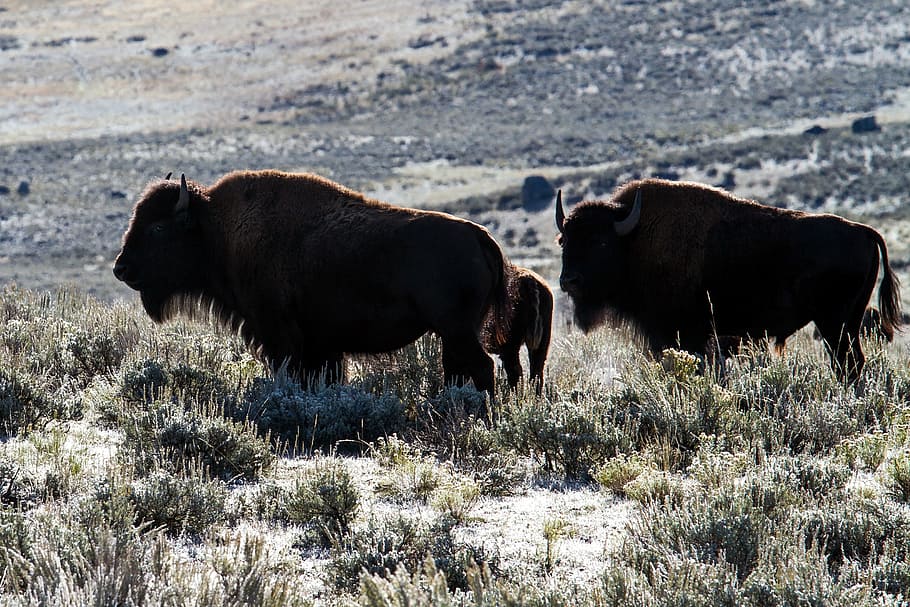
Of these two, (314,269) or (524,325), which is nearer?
(314,269)

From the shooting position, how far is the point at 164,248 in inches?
308

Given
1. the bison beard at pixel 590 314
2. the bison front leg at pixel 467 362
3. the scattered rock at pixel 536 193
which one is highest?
the bison front leg at pixel 467 362

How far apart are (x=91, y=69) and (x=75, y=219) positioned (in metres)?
28.6

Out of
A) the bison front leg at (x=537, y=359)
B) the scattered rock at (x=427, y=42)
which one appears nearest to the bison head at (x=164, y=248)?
the bison front leg at (x=537, y=359)

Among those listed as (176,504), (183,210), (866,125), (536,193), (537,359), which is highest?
(183,210)

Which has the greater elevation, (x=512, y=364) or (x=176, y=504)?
(x=176, y=504)

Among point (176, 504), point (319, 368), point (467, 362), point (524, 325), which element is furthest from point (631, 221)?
point (176, 504)

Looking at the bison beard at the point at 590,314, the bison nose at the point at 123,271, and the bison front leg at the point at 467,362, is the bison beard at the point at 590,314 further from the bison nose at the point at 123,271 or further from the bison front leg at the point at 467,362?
the bison nose at the point at 123,271

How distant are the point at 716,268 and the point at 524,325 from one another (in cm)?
150

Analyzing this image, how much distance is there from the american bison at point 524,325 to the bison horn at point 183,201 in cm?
239

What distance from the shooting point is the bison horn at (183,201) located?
766 centimetres

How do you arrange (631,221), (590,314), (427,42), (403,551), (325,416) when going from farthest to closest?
(427,42)
(590,314)
(631,221)
(325,416)
(403,551)

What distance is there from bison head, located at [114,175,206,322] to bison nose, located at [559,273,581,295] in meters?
2.65

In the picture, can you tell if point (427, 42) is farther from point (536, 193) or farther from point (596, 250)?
point (596, 250)
